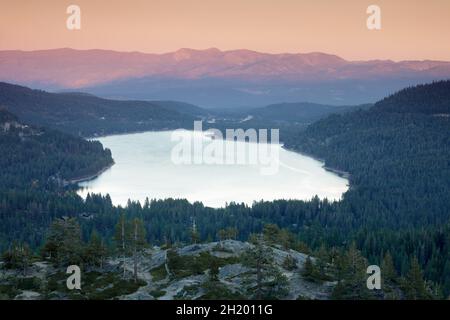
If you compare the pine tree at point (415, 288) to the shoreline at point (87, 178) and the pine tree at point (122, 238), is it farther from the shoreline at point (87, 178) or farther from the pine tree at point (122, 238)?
the shoreline at point (87, 178)

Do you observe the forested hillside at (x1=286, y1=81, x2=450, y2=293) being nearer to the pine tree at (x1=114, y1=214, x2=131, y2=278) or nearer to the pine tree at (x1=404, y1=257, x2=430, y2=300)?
the pine tree at (x1=404, y1=257, x2=430, y2=300)

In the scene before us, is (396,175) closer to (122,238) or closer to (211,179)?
(211,179)

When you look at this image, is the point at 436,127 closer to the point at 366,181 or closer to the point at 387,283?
the point at 366,181

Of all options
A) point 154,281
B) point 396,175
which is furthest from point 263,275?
point 396,175

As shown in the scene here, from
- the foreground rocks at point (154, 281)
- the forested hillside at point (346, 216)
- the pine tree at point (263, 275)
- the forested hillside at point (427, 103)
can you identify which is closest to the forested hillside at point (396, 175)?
the forested hillside at point (427, 103)

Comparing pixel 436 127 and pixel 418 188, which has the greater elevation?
pixel 436 127

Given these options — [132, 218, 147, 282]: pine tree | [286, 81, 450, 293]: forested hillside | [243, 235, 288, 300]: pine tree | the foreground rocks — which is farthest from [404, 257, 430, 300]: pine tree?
[286, 81, 450, 293]: forested hillside
